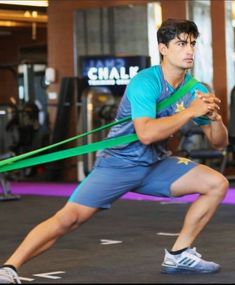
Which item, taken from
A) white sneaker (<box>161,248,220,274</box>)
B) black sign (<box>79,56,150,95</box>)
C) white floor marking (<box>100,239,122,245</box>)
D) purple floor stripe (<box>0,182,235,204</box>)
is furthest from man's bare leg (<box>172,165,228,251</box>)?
black sign (<box>79,56,150,95</box>)

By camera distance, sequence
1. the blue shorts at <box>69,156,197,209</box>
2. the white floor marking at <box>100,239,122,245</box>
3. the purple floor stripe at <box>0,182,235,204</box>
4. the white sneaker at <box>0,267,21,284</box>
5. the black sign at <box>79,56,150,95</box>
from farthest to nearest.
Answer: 1. the black sign at <box>79,56,150,95</box>
2. the purple floor stripe at <box>0,182,235,204</box>
3. the white floor marking at <box>100,239,122,245</box>
4. the blue shorts at <box>69,156,197,209</box>
5. the white sneaker at <box>0,267,21,284</box>

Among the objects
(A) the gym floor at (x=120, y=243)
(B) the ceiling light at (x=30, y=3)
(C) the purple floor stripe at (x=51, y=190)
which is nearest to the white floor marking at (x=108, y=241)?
(A) the gym floor at (x=120, y=243)

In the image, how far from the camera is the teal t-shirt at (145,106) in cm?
377

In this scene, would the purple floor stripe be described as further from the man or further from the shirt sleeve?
the shirt sleeve

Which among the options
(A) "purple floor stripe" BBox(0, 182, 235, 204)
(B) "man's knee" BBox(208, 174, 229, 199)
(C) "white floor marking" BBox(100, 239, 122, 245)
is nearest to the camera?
(B) "man's knee" BBox(208, 174, 229, 199)

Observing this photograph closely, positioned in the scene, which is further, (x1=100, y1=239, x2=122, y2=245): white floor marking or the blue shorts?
(x1=100, y1=239, x2=122, y2=245): white floor marking

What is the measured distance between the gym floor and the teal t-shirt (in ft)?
2.19

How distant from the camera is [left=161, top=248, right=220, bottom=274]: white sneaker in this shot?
4.13 metres

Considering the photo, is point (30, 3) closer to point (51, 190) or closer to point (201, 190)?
point (51, 190)

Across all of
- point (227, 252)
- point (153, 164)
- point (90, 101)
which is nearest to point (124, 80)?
point (90, 101)

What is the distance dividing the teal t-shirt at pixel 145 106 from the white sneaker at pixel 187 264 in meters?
0.57

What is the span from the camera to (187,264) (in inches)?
163

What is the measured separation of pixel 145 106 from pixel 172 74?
310 mm

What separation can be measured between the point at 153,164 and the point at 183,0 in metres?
7.30
